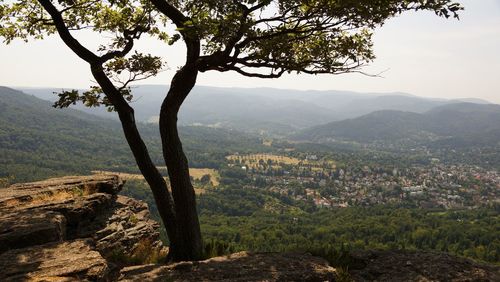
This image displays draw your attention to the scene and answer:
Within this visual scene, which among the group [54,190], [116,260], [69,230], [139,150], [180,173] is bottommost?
[116,260]

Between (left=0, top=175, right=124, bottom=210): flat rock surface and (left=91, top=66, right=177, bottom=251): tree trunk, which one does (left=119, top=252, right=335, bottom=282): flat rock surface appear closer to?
(left=91, top=66, right=177, bottom=251): tree trunk

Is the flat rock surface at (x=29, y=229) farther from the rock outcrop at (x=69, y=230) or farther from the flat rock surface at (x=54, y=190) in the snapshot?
the flat rock surface at (x=54, y=190)

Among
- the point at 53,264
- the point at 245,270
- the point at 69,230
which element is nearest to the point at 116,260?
the point at 69,230

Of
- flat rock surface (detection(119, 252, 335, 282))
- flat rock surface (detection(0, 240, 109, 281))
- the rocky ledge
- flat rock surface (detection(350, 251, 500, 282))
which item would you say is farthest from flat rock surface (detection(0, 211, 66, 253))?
flat rock surface (detection(350, 251, 500, 282))

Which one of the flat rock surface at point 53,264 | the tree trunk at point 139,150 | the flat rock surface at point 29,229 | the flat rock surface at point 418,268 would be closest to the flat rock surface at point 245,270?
the flat rock surface at point 53,264

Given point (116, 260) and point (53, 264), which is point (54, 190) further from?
point (53, 264)

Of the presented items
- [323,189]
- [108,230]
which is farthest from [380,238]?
[323,189]
